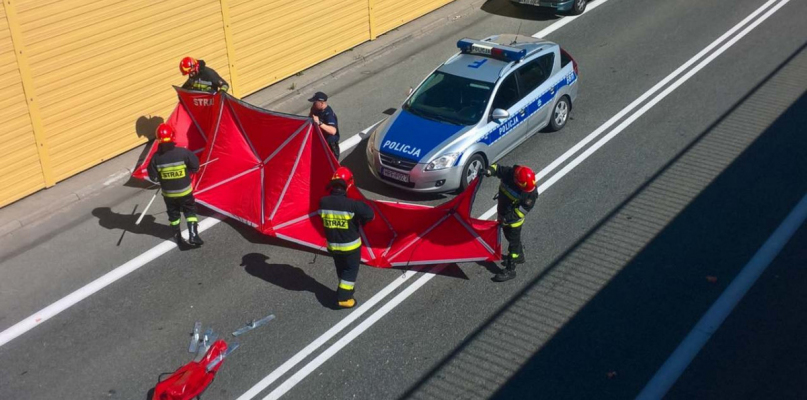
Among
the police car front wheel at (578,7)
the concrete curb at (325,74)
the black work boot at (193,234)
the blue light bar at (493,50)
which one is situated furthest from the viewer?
the police car front wheel at (578,7)

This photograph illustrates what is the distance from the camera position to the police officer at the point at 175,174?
10.7m

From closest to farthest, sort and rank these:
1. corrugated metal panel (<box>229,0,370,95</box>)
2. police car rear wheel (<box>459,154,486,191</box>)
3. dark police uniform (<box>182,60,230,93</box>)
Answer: police car rear wheel (<box>459,154,486,191</box>)
dark police uniform (<box>182,60,230,93</box>)
corrugated metal panel (<box>229,0,370,95</box>)

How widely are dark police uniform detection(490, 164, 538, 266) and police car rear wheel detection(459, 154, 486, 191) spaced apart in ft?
6.32

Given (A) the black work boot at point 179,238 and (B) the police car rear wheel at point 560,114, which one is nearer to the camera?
(A) the black work boot at point 179,238

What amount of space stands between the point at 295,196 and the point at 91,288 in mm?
2900

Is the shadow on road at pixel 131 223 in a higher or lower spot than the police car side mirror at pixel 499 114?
lower

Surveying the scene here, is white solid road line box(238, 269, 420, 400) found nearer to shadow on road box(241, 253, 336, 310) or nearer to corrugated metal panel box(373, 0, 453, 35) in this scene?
shadow on road box(241, 253, 336, 310)

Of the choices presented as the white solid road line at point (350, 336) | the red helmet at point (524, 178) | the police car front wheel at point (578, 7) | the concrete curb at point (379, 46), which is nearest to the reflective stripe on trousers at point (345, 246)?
the white solid road line at point (350, 336)

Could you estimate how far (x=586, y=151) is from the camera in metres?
13.3

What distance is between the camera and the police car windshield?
12.6 metres

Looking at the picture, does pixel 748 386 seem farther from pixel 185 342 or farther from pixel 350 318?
pixel 185 342

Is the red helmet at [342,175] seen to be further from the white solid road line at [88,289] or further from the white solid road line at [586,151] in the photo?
the white solid road line at [88,289]

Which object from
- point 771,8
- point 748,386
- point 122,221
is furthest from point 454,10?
point 748,386

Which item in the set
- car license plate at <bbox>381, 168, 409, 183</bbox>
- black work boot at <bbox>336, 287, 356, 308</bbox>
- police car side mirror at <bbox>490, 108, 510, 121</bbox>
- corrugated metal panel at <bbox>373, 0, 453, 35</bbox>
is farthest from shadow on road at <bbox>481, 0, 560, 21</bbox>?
black work boot at <bbox>336, 287, 356, 308</bbox>
